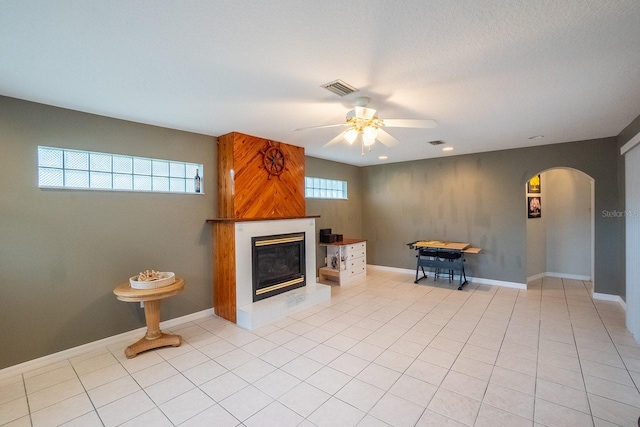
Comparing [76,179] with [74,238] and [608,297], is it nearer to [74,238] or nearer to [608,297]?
[74,238]

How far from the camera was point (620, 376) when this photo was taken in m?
2.42

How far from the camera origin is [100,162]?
3.17 metres

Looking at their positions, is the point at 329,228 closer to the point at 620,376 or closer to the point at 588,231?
the point at 620,376

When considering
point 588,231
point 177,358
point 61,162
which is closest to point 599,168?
point 588,231

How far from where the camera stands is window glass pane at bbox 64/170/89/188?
2.95m

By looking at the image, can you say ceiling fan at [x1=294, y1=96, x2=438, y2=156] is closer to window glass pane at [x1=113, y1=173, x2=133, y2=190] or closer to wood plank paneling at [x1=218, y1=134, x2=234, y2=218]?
wood plank paneling at [x1=218, y1=134, x2=234, y2=218]

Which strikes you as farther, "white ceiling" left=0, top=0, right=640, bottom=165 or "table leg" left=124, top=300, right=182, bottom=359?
"table leg" left=124, top=300, right=182, bottom=359

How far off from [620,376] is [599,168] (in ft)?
11.2

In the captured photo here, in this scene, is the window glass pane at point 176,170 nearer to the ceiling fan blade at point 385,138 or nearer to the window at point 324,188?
the window at point 324,188

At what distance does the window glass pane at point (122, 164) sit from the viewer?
3.27 meters

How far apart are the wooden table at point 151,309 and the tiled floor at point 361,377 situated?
3.7 inches

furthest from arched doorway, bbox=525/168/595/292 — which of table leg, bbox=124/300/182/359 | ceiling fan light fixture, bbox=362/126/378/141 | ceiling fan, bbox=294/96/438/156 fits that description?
table leg, bbox=124/300/182/359

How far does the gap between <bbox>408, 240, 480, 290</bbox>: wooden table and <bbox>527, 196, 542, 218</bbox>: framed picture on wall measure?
1.46 m

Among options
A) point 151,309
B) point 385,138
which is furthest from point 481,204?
point 151,309
